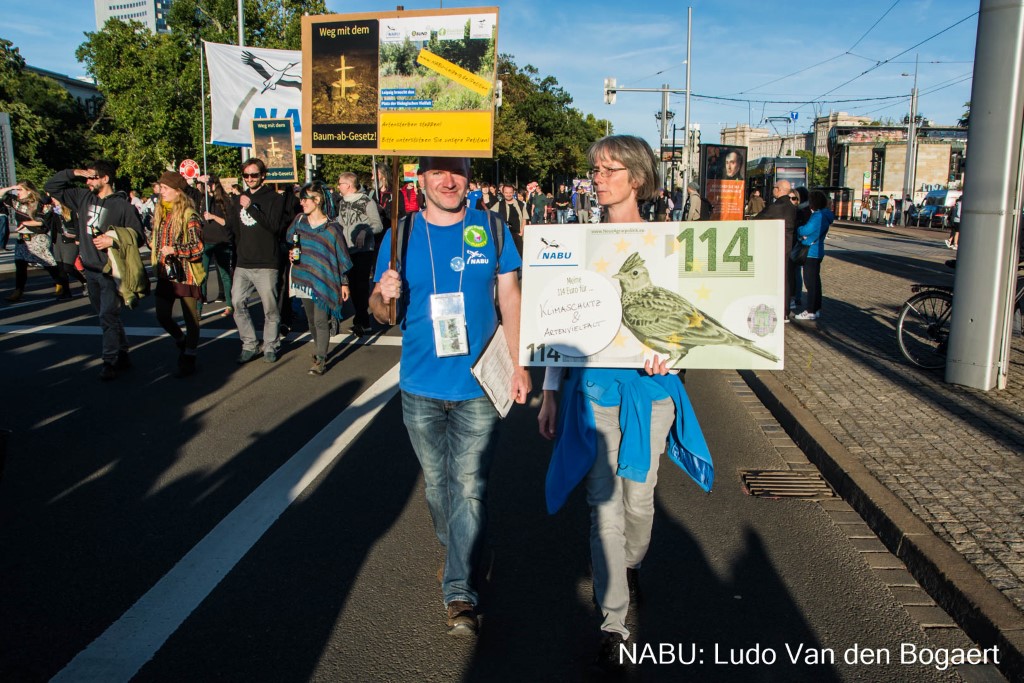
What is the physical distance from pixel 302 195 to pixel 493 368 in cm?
615

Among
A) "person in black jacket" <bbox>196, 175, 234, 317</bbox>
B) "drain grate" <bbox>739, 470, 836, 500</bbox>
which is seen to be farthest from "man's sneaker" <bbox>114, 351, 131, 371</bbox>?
"drain grate" <bbox>739, 470, 836, 500</bbox>

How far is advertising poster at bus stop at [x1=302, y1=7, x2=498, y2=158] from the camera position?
351 centimetres

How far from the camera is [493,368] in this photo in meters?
3.41

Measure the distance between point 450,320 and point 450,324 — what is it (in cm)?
2

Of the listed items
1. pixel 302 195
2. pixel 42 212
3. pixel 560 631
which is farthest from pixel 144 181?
pixel 560 631

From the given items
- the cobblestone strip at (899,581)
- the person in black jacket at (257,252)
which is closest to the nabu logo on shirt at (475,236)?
the cobblestone strip at (899,581)

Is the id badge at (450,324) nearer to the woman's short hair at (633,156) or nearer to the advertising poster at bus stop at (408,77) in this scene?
the advertising poster at bus stop at (408,77)

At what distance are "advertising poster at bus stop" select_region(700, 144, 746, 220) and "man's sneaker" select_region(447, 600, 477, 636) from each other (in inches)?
1043

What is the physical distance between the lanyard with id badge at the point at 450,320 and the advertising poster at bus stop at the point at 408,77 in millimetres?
582

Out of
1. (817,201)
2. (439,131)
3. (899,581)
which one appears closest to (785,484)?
(899,581)

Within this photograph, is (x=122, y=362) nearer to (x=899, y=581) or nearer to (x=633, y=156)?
(x=633, y=156)

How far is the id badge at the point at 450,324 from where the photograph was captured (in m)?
3.35

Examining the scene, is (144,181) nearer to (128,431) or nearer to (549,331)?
(128,431)

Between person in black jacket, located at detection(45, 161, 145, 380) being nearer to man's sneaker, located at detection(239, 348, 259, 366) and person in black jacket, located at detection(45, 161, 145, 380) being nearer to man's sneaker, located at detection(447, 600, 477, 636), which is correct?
man's sneaker, located at detection(239, 348, 259, 366)
